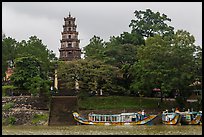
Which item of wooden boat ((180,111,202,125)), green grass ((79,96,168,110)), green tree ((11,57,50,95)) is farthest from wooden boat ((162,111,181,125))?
green tree ((11,57,50,95))

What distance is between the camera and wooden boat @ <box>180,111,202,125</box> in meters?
28.2

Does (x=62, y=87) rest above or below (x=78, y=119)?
above

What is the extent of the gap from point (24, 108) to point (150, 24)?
71.0 feet

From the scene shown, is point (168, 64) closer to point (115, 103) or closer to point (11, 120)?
point (115, 103)

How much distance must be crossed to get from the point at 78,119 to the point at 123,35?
18.5 metres

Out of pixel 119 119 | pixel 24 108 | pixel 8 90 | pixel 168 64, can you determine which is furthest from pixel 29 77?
pixel 168 64

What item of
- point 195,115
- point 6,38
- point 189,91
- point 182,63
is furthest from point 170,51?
point 6,38

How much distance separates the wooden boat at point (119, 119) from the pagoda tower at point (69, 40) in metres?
21.5

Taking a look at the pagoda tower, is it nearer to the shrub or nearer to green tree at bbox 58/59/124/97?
green tree at bbox 58/59/124/97

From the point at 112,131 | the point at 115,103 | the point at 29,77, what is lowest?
the point at 112,131

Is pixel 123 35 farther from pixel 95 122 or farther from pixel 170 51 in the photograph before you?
pixel 95 122

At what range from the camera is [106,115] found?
100 feet

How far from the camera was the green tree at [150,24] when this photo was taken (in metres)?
46.2

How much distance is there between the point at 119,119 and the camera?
30.0 metres
